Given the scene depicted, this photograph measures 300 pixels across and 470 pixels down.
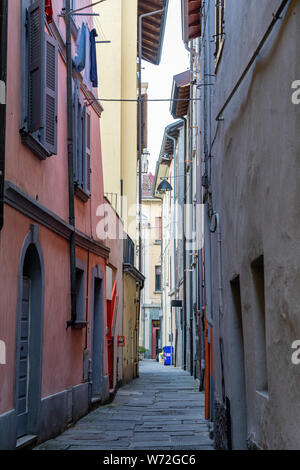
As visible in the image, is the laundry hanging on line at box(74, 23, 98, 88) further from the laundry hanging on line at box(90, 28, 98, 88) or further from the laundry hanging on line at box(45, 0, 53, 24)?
the laundry hanging on line at box(45, 0, 53, 24)

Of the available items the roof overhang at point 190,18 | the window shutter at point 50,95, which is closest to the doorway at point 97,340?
the window shutter at point 50,95

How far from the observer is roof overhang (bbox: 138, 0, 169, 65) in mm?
26084

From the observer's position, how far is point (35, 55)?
826 cm

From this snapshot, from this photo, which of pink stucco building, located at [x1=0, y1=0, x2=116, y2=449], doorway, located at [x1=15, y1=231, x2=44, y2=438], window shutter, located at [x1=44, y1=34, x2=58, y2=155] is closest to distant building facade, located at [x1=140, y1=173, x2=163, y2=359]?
pink stucco building, located at [x1=0, y1=0, x2=116, y2=449]

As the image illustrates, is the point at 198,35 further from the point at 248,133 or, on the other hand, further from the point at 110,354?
the point at 248,133

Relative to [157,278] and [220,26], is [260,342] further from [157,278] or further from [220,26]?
[157,278]

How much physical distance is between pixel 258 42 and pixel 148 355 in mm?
43958

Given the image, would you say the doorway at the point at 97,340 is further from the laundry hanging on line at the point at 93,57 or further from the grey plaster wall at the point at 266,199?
the grey plaster wall at the point at 266,199

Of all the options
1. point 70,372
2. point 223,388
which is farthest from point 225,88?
point 70,372

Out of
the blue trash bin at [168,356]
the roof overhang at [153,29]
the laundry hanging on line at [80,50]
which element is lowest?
the blue trash bin at [168,356]

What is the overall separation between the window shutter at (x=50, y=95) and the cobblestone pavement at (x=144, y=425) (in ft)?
12.3

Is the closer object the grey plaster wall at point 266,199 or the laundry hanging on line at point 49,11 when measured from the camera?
the grey plaster wall at point 266,199

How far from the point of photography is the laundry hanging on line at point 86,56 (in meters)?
11.4

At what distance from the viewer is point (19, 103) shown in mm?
7766
